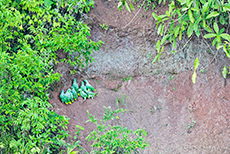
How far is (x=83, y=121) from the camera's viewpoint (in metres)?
4.04

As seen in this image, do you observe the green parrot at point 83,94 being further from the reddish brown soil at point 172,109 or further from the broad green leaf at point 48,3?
the broad green leaf at point 48,3

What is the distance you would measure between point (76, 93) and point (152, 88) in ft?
5.35

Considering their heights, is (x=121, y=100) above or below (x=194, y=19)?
below

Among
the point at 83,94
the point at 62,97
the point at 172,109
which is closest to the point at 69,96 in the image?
the point at 62,97

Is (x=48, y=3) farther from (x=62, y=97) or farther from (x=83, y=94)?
(x=83, y=94)

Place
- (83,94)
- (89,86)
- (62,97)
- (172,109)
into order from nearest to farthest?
(62,97)
(83,94)
(89,86)
(172,109)

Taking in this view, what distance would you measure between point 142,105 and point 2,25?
2918mm

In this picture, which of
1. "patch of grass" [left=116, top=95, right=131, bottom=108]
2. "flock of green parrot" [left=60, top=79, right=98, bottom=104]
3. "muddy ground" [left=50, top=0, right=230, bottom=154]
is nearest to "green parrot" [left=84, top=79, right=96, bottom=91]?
"flock of green parrot" [left=60, top=79, right=98, bottom=104]

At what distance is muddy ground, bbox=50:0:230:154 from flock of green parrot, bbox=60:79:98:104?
98mm

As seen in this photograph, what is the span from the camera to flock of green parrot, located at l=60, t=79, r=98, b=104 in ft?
13.3

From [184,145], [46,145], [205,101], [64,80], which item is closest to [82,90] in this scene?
[64,80]

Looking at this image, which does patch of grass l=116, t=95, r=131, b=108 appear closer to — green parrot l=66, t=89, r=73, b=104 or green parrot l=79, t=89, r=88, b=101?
green parrot l=79, t=89, r=88, b=101

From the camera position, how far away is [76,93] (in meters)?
4.23

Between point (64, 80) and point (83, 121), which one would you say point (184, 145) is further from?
point (64, 80)
